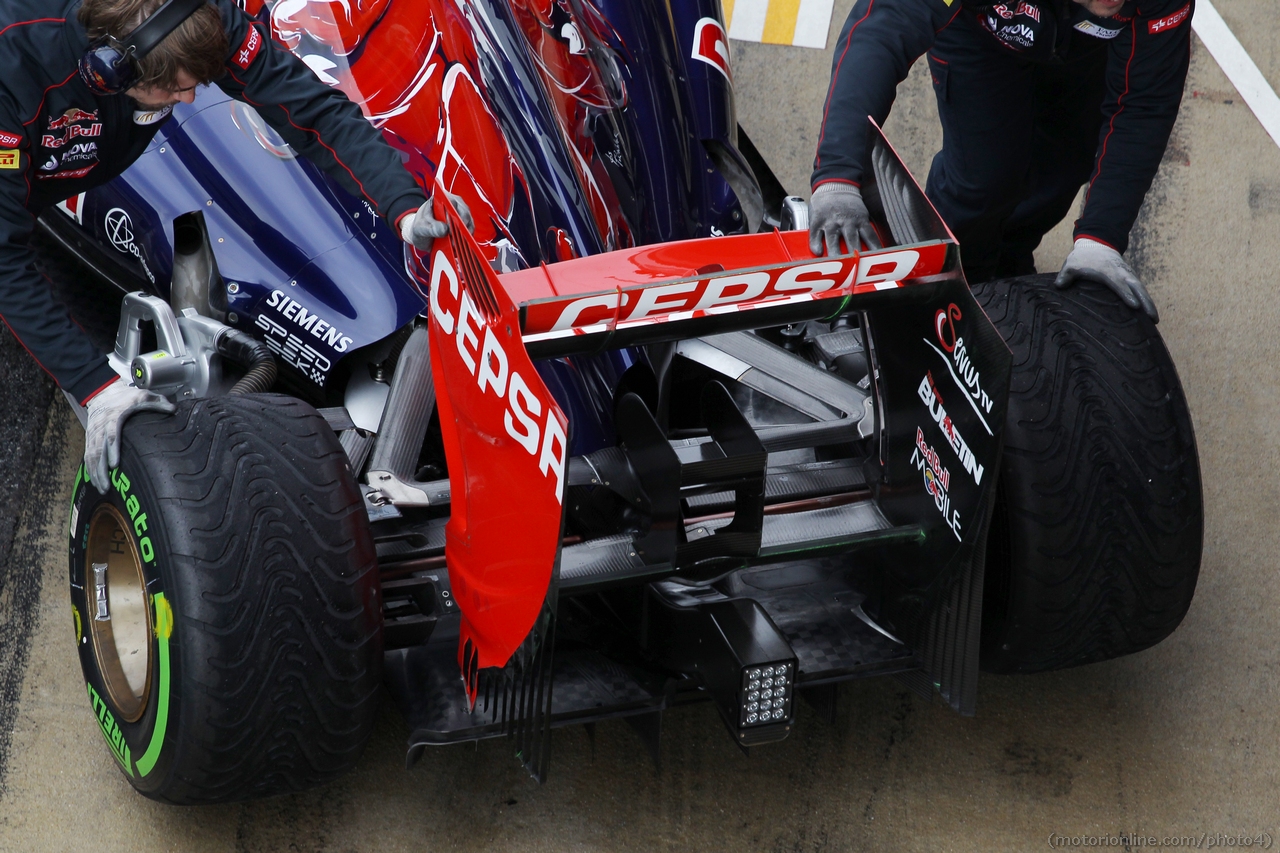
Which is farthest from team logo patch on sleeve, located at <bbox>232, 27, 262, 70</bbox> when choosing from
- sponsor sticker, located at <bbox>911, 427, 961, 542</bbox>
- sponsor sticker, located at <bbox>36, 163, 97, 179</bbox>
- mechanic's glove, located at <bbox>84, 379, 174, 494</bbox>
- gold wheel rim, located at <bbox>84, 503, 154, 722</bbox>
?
sponsor sticker, located at <bbox>911, 427, 961, 542</bbox>

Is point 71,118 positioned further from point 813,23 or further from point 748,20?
point 813,23

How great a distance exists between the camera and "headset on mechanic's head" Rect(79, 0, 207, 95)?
2.74 meters

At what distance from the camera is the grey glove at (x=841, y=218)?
295 centimetres

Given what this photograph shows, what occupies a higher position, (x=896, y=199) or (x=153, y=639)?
(x=896, y=199)

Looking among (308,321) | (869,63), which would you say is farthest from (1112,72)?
(308,321)

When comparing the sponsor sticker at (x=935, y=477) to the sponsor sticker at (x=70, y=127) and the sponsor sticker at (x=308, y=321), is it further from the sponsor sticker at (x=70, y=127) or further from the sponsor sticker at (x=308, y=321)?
the sponsor sticker at (x=70, y=127)

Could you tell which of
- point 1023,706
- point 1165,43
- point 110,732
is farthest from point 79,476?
point 1165,43

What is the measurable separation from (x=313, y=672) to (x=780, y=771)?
1283 millimetres

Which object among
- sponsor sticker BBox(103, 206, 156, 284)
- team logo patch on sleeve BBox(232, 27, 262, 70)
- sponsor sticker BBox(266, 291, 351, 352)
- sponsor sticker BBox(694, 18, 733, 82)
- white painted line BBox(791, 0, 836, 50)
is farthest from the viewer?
white painted line BBox(791, 0, 836, 50)

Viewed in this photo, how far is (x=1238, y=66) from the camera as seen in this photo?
5.72 meters

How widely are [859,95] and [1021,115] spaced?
1.03 m

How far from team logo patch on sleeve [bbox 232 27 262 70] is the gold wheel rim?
1151 millimetres

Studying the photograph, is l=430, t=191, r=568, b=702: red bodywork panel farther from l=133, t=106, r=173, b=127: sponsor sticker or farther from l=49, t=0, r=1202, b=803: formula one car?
l=133, t=106, r=173, b=127: sponsor sticker

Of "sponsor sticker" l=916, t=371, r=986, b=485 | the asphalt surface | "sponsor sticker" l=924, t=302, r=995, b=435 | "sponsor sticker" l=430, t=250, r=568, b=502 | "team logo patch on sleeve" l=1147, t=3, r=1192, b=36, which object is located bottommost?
the asphalt surface
